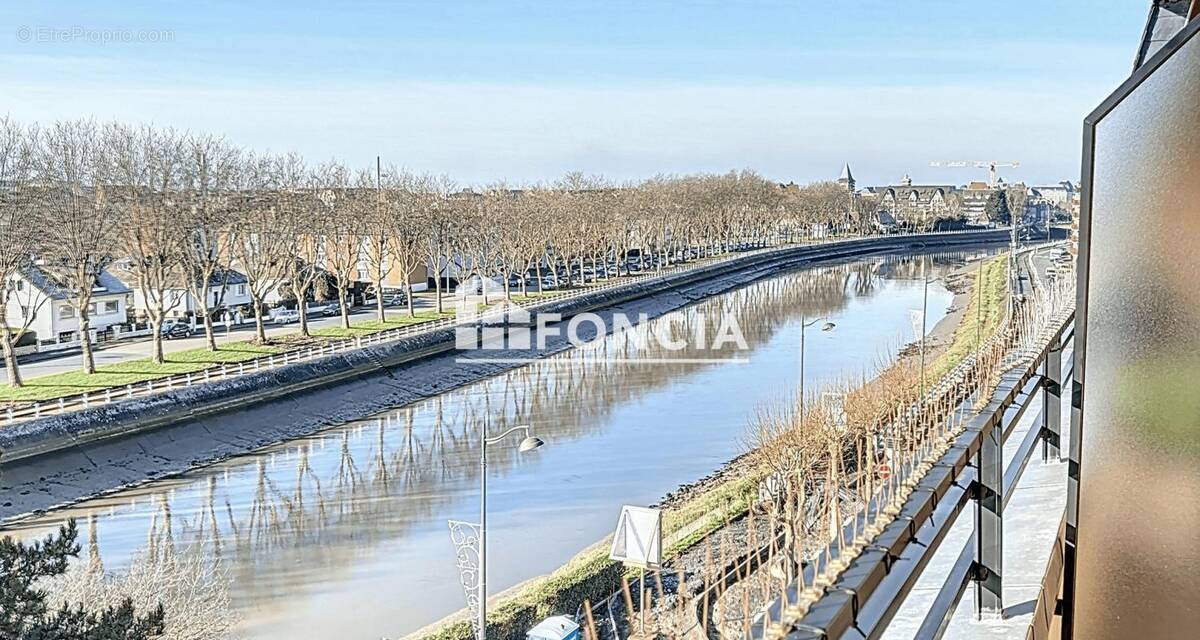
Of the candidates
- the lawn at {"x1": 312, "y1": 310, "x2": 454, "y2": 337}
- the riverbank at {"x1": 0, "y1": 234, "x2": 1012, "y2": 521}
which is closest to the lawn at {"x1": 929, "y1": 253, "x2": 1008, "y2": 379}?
the riverbank at {"x1": 0, "y1": 234, "x2": 1012, "y2": 521}

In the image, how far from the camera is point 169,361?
75.7 feet

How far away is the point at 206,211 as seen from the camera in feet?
86.4

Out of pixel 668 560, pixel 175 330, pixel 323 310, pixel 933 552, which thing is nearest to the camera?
pixel 933 552

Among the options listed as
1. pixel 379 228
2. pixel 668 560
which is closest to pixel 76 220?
pixel 379 228

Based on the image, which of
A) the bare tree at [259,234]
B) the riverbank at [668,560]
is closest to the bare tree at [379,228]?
the bare tree at [259,234]

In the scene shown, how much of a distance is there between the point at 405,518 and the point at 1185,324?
13976mm

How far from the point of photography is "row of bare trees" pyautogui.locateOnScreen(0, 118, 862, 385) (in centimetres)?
2253

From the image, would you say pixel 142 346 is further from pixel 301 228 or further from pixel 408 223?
pixel 408 223

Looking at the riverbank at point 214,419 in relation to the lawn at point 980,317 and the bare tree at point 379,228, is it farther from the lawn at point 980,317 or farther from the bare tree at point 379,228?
the lawn at point 980,317

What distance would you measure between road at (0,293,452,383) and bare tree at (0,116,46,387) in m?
0.92

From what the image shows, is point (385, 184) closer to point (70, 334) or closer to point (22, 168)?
point (70, 334)

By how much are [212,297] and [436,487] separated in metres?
20.0

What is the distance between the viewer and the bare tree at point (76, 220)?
22.2 m

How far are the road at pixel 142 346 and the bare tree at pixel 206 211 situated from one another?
2.96 ft
